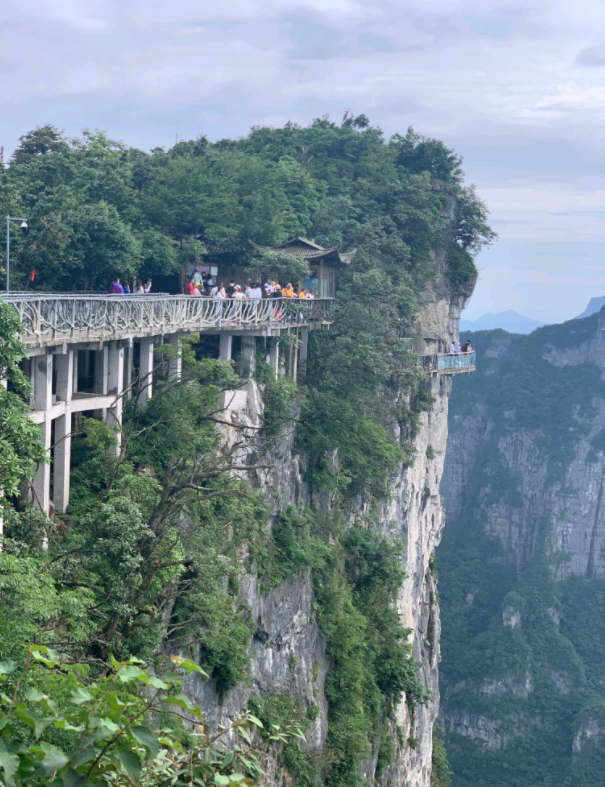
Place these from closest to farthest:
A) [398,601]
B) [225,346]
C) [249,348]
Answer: [225,346] → [249,348] → [398,601]

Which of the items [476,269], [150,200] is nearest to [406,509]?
[476,269]

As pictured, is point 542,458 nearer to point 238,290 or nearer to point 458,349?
point 458,349

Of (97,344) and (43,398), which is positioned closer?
(43,398)

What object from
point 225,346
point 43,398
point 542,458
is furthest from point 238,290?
point 542,458

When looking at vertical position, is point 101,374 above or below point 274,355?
below

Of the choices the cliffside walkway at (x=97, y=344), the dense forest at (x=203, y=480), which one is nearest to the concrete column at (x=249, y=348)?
the cliffside walkway at (x=97, y=344)

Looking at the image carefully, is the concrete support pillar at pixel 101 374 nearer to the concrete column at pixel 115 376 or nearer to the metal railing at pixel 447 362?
the concrete column at pixel 115 376
